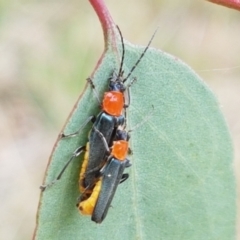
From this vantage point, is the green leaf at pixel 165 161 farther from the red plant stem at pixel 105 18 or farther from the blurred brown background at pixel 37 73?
the blurred brown background at pixel 37 73

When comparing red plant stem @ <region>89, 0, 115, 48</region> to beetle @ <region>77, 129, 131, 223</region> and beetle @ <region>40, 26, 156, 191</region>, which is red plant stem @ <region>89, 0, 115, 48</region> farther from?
beetle @ <region>77, 129, 131, 223</region>

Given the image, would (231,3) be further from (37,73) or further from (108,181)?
(37,73)

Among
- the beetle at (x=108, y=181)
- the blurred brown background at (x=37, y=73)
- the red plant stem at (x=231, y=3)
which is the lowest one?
the blurred brown background at (x=37, y=73)

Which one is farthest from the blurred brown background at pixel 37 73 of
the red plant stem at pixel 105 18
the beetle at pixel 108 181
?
the red plant stem at pixel 105 18

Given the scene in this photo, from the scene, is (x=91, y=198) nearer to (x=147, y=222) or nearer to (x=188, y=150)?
(x=147, y=222)

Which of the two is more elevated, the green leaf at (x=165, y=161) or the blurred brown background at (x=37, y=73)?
the green leaf at (x=165, y=161)

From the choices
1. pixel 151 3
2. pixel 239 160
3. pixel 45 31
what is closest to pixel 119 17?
pixel 151 3

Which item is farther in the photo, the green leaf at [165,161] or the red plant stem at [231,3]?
the green leaf at [165,161]

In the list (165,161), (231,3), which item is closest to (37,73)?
(165,161)
